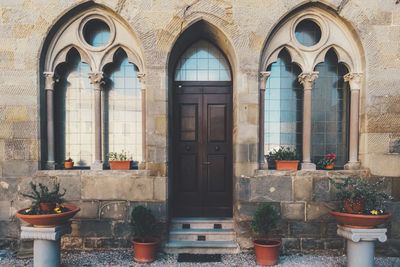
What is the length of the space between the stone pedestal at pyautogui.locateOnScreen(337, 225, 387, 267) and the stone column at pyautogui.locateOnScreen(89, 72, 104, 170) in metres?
3.51

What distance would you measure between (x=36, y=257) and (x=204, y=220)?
231cm

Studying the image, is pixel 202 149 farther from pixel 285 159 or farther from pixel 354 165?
pixel 354 165

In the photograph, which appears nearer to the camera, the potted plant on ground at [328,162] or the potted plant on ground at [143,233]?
the potted plant on ground at [143,233]

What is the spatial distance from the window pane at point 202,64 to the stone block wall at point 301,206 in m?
1.76

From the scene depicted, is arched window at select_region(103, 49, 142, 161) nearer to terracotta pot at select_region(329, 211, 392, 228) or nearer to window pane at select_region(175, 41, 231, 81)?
window pane at select_region(175, 41, 231, 81)

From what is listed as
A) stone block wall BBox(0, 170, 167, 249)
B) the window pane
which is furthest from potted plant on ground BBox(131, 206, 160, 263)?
the window pane

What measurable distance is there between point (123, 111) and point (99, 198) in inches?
55.1

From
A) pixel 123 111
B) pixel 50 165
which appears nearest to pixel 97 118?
pixel 123 111

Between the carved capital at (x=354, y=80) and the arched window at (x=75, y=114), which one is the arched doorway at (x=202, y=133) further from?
the carved capital at (x=354, y=80)

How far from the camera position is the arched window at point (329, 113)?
470cm

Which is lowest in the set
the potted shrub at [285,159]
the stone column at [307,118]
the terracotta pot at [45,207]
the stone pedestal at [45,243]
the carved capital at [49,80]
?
the stone pedestal at [45,243]

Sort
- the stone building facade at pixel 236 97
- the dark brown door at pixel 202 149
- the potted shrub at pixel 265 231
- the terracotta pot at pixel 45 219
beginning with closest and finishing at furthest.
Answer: the terracotta pot at pixel 45 219 < the potted shrub at pixel 265 231 < the stone building facade at pixel 236 97 < the dark brown door at pixel 202 149

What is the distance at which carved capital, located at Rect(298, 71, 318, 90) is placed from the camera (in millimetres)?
4348

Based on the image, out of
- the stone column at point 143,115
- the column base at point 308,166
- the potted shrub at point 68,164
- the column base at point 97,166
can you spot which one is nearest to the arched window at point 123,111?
the stone column at point 143,115
